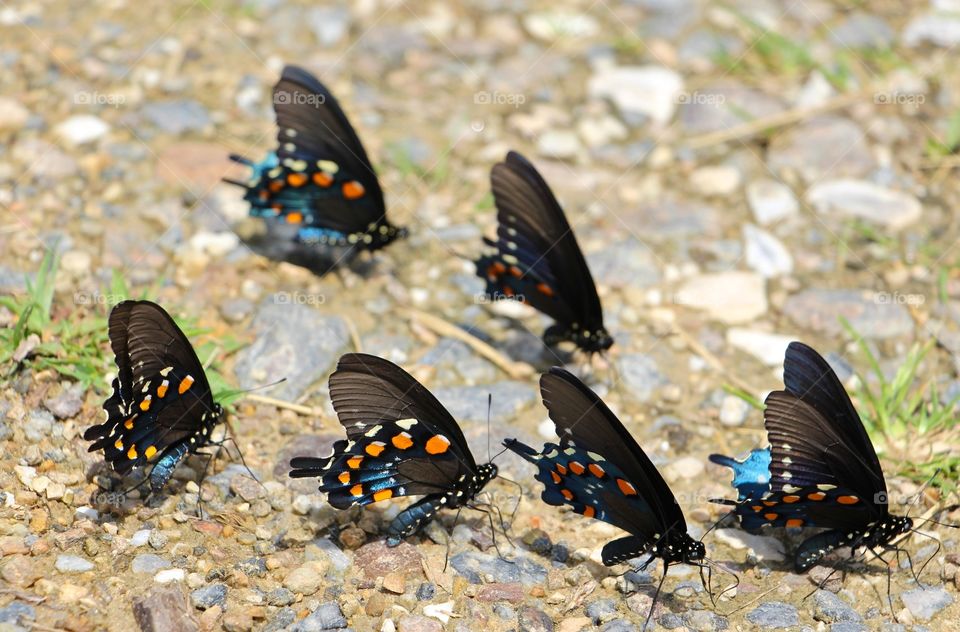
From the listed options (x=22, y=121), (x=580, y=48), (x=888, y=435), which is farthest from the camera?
(x=580, y=48)

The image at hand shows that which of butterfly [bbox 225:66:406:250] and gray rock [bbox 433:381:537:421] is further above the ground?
butterfly [bbox 225:66:406:250]

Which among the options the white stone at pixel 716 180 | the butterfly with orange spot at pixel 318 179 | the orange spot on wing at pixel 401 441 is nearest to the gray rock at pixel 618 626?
the orange spot on wing at pixel 401 441

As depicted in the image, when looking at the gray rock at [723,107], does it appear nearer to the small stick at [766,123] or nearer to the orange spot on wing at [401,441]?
the small stick at [766,123]

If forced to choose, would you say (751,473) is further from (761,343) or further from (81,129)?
(81,129)

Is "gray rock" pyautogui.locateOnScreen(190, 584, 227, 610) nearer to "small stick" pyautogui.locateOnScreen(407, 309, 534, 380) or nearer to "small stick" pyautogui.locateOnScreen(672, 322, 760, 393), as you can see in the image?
"small stick" pyautogui.locateOnScreen(407, 309, 534, 380)

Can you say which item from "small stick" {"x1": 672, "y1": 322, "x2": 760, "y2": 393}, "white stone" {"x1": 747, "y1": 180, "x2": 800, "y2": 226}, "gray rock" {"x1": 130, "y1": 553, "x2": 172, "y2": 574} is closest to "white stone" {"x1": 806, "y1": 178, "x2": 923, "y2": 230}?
"white stone" {"x1": 747, "y1": 180, "x2": 800, "y2": 226}

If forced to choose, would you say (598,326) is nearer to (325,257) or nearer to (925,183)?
(325,257)

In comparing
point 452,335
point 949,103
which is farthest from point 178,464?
point 949,103

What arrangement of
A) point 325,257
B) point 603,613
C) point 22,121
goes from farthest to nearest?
point 22,121 < point 325,257 < point 603,613
